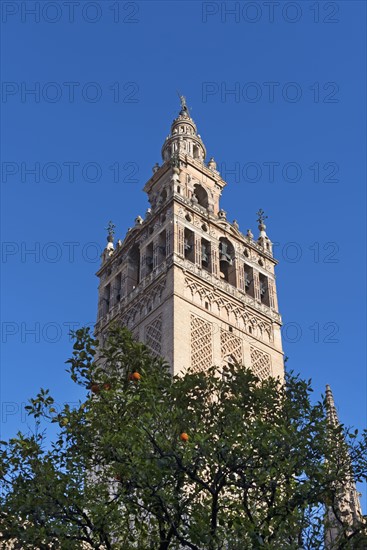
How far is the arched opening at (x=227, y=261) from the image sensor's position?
3900 centimetres

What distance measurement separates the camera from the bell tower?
33.6 metres

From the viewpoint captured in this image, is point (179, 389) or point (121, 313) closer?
point (179, 389)

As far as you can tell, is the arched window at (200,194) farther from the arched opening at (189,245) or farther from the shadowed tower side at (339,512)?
the shadowed tower side at (339,512)

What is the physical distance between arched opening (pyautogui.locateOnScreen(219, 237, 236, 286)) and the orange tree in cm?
2423

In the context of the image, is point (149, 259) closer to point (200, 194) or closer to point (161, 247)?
point (161, 247)

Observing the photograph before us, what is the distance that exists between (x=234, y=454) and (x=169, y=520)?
151 centimetres

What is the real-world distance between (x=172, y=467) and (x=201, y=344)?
20500 mm

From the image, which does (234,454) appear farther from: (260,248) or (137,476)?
(260,248)

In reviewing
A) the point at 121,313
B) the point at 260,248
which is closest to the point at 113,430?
the point at 121,313

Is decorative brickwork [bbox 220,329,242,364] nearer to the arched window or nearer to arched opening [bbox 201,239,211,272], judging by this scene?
arched opening [bbox 201,239,211,272]

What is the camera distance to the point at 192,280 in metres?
35.4

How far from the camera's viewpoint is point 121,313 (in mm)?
37688

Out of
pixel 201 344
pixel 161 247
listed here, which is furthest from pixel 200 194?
pixel 201 344

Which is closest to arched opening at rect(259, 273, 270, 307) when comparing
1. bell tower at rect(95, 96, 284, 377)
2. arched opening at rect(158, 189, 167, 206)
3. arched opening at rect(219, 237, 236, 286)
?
bell tower at rect(95, 96, 284, 377)
